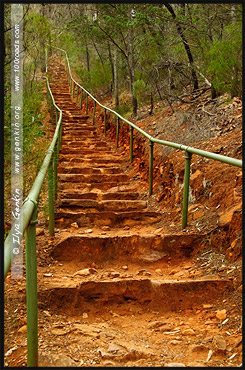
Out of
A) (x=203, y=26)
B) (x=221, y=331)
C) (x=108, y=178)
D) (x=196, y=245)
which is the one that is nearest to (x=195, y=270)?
(x=196, y=245)

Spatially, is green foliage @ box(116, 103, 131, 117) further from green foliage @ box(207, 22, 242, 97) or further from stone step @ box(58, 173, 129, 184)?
green foliage @ box(207, 22, 242, 97)

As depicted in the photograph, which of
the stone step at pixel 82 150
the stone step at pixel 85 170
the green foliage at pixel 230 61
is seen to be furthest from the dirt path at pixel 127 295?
the stone step at pixel 82 150

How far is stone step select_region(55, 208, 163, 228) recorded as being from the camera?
464cm

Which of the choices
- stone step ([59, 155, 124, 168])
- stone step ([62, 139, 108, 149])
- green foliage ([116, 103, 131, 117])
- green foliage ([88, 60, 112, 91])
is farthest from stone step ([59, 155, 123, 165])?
green foliage ([88, 60, 112, 91])

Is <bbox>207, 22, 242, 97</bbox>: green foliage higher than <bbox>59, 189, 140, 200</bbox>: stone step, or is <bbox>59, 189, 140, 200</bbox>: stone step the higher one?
<bbox>207, 22, 242, 97</bbox>: green foliage

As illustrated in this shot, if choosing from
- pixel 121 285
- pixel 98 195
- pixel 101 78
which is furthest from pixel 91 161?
pixel 101 78

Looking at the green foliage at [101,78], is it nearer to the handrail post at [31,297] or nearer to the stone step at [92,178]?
the stone step at [92,178]

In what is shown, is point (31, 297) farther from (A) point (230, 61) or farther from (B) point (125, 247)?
(A) point (230, 61)

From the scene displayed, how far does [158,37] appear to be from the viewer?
9023mm

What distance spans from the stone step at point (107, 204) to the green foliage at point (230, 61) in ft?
7.80

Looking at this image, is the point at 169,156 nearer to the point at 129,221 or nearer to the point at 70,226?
the point at 129,221

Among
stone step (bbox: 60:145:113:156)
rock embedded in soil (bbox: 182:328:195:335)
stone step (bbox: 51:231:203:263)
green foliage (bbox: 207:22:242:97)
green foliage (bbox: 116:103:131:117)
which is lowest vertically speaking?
rock embedded in soil (bbox: 182:328:195:335)

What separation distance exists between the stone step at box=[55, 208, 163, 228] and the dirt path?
13mm

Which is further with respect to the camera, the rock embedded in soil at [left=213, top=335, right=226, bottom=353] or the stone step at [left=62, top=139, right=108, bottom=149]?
the stone step at [left=62, top=139, right=108, bottom=149]
